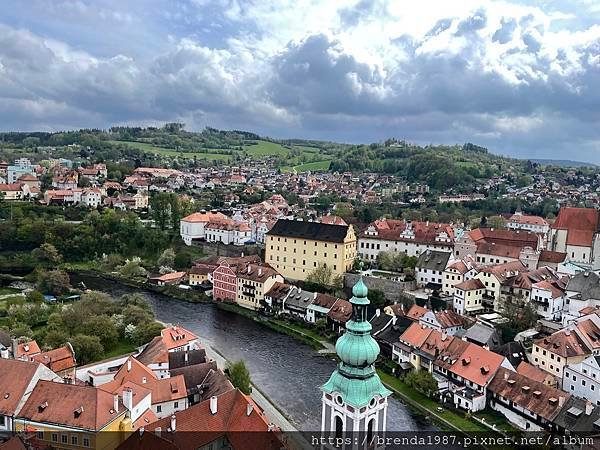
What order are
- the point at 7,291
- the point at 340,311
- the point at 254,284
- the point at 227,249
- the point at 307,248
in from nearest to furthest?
the point at 340,311 < the point at 254,284 < the point at 7,291 < the point at 307,248 < the point at 227,249

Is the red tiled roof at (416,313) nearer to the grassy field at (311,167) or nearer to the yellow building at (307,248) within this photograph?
the yellow building at (307,248)

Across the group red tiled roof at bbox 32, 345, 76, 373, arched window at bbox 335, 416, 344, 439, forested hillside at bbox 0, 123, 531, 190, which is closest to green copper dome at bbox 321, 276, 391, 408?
arched window at bbox 335, 416, 344, 439

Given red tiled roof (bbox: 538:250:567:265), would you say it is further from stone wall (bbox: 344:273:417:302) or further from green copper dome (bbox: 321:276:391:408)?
green copper dome (bbox: 321:276:391:408)

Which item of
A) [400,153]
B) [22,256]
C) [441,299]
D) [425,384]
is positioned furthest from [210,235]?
[400,153]

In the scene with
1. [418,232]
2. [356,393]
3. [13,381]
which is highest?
[356,393]

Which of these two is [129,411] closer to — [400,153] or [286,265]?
[286,265]

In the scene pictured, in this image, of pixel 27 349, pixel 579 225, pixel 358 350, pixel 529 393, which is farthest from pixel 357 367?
pixel 579 225

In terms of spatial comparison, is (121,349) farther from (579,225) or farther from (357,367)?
(579,225)

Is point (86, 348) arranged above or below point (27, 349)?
below
